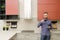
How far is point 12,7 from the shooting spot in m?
9.57

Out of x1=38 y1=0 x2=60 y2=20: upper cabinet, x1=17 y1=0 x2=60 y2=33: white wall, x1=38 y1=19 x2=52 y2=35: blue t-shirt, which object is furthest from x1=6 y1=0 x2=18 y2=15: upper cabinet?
x1=38 y1=19 x2=52 y2=35: blue t-shirt

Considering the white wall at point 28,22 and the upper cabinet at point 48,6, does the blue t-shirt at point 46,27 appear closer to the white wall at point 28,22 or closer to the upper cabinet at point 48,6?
the upper cabinet at point 48,6

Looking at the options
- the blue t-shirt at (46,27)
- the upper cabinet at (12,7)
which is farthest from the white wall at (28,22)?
the blue t-shirt at (46,27)

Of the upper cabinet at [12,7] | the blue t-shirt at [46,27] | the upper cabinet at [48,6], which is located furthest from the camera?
the upper cabinet at [12,7]

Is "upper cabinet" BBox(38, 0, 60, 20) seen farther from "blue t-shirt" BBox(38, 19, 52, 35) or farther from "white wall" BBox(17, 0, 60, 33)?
"blue t-shirt" BBox(38, 19, 52, 35)

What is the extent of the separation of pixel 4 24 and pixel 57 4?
9.97 ft

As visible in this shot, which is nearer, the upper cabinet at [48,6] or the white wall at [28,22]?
the upper cabinet at [48,6]

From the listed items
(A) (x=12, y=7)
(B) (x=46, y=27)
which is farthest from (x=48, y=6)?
(B) (x=46, y=27)

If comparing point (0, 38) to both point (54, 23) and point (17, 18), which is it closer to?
point (17, 18)

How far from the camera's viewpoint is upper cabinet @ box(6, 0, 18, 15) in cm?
954

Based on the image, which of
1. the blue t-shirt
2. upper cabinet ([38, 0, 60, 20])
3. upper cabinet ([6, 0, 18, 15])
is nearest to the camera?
the blue t-shirt

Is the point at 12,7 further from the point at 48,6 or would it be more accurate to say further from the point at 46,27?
the point at 46,27

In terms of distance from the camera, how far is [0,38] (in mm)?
9500

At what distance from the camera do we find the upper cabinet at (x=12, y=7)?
9.54 meters
